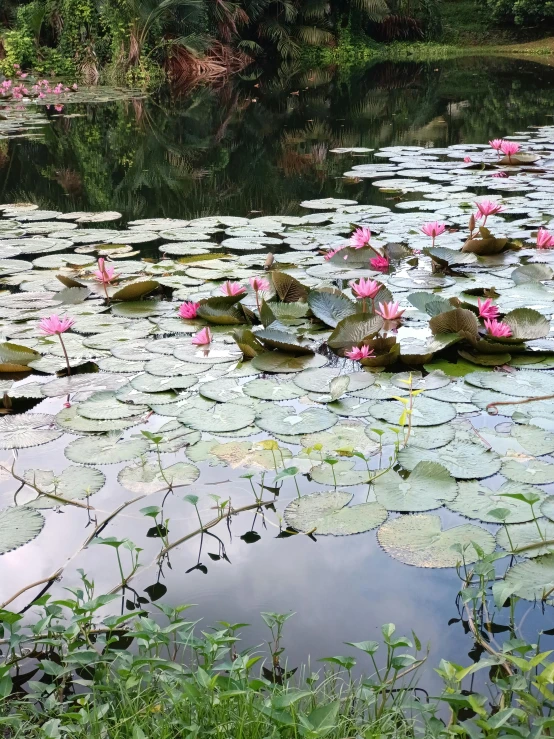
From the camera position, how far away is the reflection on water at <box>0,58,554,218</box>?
17.8 ft

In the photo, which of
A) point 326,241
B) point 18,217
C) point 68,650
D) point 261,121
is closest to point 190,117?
point 261,121

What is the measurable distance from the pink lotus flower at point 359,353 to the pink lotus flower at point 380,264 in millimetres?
994

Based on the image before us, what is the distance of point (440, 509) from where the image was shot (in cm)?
177

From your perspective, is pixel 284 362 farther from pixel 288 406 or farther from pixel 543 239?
pixel 543 239

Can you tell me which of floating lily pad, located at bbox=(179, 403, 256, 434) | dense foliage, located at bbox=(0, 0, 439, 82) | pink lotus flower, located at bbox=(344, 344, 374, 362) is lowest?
floating lily pad, located at bbox=(179, 403, 256, 434)

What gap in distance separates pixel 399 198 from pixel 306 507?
353 centimetres

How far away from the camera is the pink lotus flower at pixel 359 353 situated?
2463mm

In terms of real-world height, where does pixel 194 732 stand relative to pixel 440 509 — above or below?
above

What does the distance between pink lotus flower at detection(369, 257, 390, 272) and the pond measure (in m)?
0.02

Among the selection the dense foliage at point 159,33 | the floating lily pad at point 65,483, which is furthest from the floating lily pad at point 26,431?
the dense foliage at point 159,33

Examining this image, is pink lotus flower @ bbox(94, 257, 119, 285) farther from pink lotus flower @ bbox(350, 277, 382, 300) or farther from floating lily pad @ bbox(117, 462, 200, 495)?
floating lily pad @ bbox(117, 462, 200, 495)

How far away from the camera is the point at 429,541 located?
1649 mm

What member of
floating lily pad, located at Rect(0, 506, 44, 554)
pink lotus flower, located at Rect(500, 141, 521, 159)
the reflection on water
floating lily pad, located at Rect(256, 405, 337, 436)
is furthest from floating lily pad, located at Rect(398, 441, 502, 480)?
pink lotus flower, located at Rect(500, 141, 521, 159)

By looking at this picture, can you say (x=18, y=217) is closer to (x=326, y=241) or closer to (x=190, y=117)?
(x=326, y=241)
